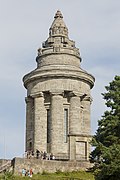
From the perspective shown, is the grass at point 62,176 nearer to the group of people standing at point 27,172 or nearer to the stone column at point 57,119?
the group of people standing at point 27,172

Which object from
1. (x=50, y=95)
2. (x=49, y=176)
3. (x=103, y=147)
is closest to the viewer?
(x=103, y=147)

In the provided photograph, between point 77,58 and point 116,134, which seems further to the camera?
point 77,58

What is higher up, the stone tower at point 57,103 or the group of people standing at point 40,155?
the stone tower at point 57,103

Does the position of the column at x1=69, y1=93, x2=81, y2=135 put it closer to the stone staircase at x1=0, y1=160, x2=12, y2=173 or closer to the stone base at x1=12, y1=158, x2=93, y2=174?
the stone base at x1=12, y1=158, x2=93, y2=174

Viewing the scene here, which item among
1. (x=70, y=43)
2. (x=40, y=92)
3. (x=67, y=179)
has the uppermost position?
(x=70, y=43)

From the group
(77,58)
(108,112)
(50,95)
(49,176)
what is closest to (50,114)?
(50,95)

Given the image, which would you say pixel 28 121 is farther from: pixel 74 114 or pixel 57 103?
pixel 74 114

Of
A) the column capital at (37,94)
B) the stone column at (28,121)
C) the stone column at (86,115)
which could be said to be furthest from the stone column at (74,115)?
the stone column at (28,121)

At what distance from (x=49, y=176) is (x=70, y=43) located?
1877 cm

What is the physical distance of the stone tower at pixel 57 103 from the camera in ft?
189

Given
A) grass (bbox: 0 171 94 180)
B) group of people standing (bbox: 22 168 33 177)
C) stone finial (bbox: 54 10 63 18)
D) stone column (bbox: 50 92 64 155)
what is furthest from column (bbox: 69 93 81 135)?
group of people standing (bbox: 22 168 33 177)

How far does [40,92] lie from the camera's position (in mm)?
58188

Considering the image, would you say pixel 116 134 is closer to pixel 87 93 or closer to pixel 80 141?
pixel 80 141

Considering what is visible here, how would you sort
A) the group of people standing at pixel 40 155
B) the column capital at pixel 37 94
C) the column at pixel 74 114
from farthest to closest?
the column capital at pixel 37 94 → the column at pixel 74 114 → the group of people standing at pixel 40 155
